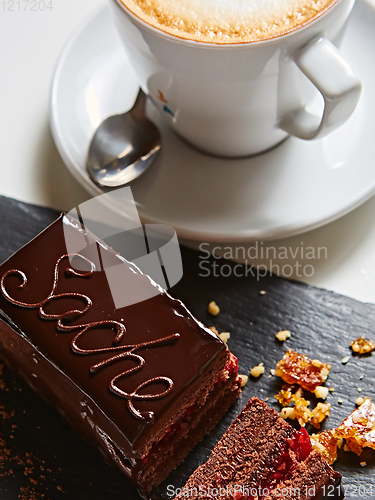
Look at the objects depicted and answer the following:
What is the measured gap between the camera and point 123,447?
1.39 m

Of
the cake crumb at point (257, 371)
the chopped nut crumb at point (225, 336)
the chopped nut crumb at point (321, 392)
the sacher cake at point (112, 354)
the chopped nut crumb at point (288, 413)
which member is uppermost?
the sacher cake at point (112, 354)

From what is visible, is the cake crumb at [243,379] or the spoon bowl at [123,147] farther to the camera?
the spoon bowl at [123,147]

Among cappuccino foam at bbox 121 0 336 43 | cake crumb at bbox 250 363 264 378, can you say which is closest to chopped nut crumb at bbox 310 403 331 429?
cake crumb at bbox 250 363 264 378

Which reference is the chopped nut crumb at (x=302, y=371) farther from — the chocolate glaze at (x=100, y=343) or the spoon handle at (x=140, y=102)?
the spoon handle at (x=140, y=102)

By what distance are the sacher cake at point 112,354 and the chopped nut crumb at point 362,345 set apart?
0.35 meters

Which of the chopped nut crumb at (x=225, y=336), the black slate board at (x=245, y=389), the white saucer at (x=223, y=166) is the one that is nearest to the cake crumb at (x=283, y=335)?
the black slate board at (x=245, y=389)

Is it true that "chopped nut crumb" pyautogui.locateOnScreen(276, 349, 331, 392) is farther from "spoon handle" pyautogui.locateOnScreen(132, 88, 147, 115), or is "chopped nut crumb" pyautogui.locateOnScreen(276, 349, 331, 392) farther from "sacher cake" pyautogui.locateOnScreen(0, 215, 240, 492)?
"spoon handle" pyautogui.locateOnScreen(132, 88, 147, 115)

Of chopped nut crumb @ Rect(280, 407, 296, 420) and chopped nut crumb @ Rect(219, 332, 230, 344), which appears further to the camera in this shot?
chopped nut crumb @ Rect(219, 332, 230, 344)

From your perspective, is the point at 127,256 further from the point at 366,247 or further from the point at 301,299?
the point at 366,247

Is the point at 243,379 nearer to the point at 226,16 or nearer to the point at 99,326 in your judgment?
the point at 99,326

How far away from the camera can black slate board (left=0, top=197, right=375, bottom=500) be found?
157cm

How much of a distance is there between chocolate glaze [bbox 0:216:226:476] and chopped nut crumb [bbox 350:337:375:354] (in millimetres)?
437

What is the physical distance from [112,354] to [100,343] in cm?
4

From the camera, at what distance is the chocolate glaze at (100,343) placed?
4.65ft
